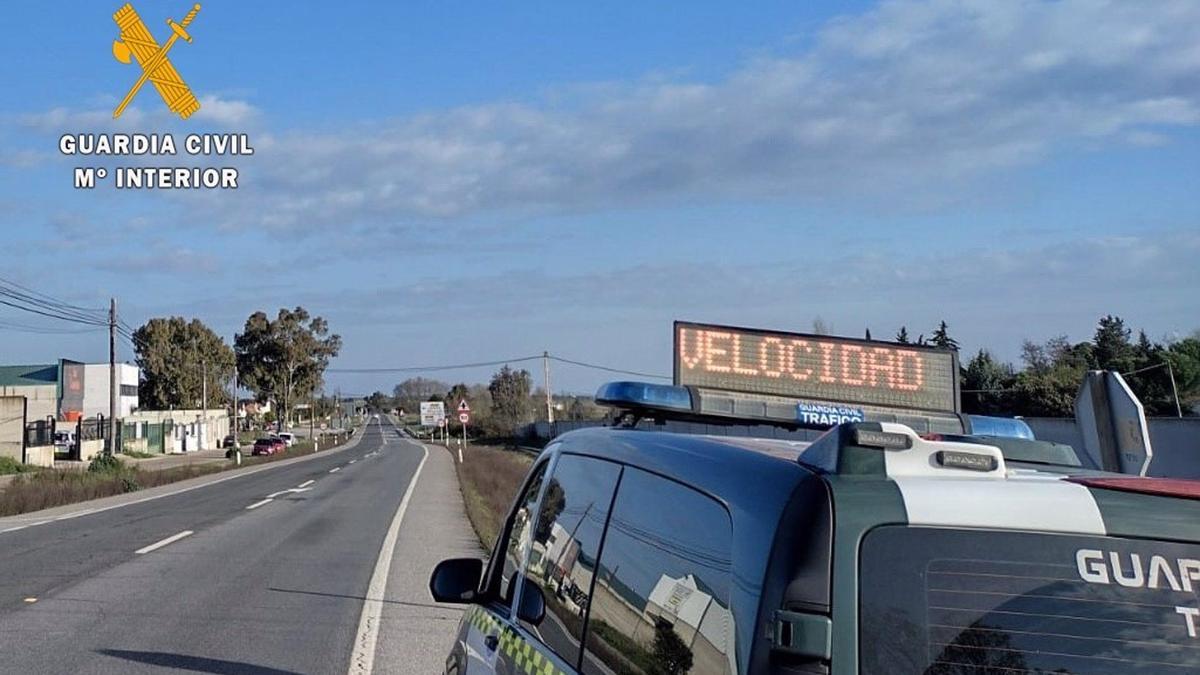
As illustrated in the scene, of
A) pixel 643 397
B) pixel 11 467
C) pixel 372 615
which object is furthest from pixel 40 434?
pixel 643 397

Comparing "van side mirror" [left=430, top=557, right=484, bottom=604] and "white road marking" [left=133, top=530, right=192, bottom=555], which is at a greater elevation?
"van side mirror" [left=430, top=557, right=484, bottom=604]

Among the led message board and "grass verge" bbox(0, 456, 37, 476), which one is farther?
"grass verge" bbox(0, 456, 37, 476)

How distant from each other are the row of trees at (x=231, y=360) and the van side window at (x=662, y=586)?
10699cm

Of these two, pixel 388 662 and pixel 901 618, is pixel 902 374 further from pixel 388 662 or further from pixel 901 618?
pixel 388 662

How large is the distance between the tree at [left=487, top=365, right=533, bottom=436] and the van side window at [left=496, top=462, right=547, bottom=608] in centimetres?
10070

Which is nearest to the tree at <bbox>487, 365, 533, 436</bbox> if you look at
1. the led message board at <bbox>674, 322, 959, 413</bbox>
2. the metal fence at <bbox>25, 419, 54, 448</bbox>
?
the metal fence at <bbox>25, 419, 54, 448</bbox>

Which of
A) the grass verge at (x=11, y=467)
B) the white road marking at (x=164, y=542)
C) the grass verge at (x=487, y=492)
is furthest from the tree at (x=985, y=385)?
the grass verge at (x=11, y=467)

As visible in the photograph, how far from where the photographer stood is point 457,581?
15.5 ft

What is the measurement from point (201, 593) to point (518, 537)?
8.47 meters

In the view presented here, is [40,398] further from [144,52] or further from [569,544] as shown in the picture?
[569,544]

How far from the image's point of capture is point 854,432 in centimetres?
231

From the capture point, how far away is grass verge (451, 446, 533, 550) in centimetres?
1995

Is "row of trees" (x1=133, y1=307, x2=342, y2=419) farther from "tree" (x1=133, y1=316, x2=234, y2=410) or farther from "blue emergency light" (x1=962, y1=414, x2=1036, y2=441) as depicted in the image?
"blue emergency light" (x1=962, y1=414, x2=1036, y2=441)

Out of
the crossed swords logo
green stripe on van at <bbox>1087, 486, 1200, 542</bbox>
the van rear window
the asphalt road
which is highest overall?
the crossed swords logo
